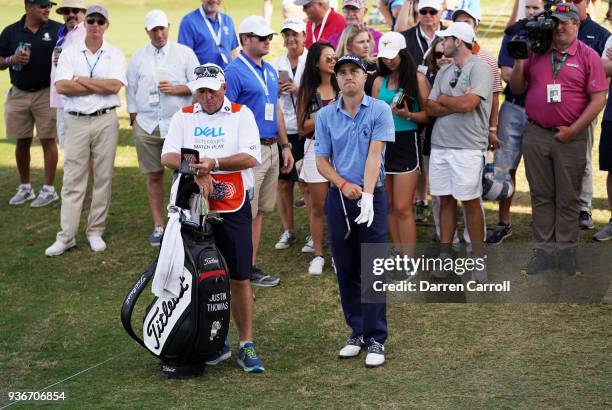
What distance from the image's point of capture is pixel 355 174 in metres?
6.78

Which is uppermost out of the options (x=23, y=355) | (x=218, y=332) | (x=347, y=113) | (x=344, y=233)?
(x=347, y=113)

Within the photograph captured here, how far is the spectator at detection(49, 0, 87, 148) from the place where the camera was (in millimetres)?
10613

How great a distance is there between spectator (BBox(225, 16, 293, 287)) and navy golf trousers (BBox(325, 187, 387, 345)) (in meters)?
1.80

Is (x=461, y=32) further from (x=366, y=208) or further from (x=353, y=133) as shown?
(x=366, y=208)

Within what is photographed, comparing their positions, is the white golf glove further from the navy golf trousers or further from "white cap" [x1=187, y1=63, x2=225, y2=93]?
"white cap" [x1=187, y1=63, x2=225, y2=93]

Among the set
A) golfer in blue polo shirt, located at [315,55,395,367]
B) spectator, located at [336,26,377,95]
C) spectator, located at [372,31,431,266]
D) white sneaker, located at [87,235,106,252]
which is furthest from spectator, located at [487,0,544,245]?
white sneaker, located at [87,235,106,252]

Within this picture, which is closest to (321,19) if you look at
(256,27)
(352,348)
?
(256,27)

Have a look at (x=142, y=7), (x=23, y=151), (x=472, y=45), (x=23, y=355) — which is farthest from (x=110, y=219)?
(x=142, y=7)

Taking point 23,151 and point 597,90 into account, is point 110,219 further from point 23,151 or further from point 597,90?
point 597,90

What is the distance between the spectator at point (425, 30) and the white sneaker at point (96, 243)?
11.7 feet

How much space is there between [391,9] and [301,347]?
22.2 ft

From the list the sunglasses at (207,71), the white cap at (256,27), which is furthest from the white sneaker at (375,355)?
the white cap at (256,27)

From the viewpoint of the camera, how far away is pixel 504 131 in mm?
9555

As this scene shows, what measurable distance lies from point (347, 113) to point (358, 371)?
171cm
